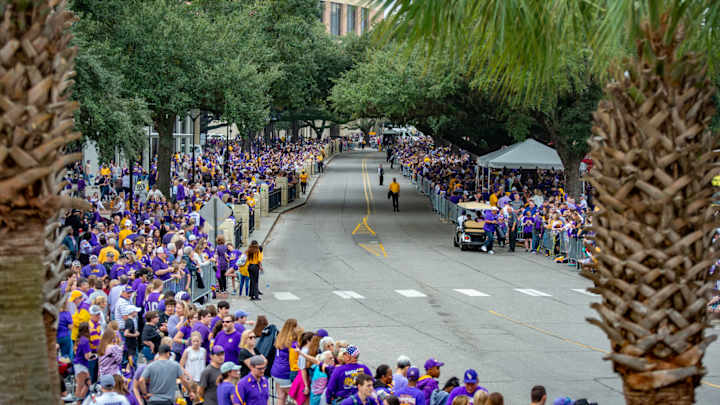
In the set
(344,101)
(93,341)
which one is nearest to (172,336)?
(93,341)

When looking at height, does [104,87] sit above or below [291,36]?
below

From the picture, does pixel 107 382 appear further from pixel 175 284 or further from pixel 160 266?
pixel 175 284

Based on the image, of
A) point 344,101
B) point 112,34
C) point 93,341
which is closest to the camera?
point 93,341

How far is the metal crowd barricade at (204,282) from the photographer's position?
67.0ft

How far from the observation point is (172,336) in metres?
13.5

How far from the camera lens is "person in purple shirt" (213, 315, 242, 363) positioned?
40.6ft

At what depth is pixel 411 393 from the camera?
10.4 metres

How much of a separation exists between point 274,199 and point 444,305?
82.8 ft

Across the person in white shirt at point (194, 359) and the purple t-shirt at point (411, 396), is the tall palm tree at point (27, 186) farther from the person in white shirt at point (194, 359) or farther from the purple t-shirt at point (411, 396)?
the person in white shirt at point (194, 359)

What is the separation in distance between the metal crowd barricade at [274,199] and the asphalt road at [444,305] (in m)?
4.30

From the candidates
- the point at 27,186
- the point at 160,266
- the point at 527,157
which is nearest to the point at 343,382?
the point at 27,186

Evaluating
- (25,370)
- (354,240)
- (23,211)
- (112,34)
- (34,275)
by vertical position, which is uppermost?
(112,34)

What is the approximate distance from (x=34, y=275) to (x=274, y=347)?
8944mm

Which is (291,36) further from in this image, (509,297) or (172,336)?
(172,336)
